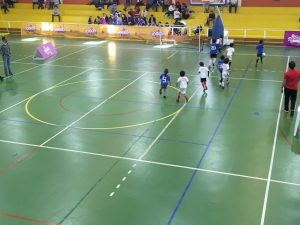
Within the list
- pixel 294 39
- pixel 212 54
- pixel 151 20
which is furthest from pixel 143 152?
pixel 151 20

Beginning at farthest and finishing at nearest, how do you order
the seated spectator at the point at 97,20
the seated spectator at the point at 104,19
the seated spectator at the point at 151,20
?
1. the seated spectator at the point at 97,20
2. the seated spectator at the point at 104,19
3. the seated spectator at the point at 151,20

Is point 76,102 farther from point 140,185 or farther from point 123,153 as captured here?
point 140,185

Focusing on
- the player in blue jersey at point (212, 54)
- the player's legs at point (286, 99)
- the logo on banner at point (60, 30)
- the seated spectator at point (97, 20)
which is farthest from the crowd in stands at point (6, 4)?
the player's legs at point (286, 99)

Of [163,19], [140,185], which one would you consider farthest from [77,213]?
[163,19]

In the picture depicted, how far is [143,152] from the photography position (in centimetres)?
1105

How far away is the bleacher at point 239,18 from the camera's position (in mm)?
31086

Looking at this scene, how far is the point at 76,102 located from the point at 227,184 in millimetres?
8263

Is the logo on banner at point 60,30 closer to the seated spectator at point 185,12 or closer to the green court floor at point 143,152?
the seated spectator at point 185,12

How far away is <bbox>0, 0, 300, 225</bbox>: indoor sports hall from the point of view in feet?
27.3

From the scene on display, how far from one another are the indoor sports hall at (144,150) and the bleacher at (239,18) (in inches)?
457

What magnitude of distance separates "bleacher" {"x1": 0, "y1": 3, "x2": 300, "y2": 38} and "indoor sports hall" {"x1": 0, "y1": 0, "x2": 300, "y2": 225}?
11.6m

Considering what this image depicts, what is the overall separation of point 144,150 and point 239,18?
24.8 metres

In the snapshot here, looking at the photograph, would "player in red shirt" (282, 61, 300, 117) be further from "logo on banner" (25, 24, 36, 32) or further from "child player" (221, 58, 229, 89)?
"logo on banner" (25, 24, 36, 32)

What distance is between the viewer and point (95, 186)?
9.30 metres
